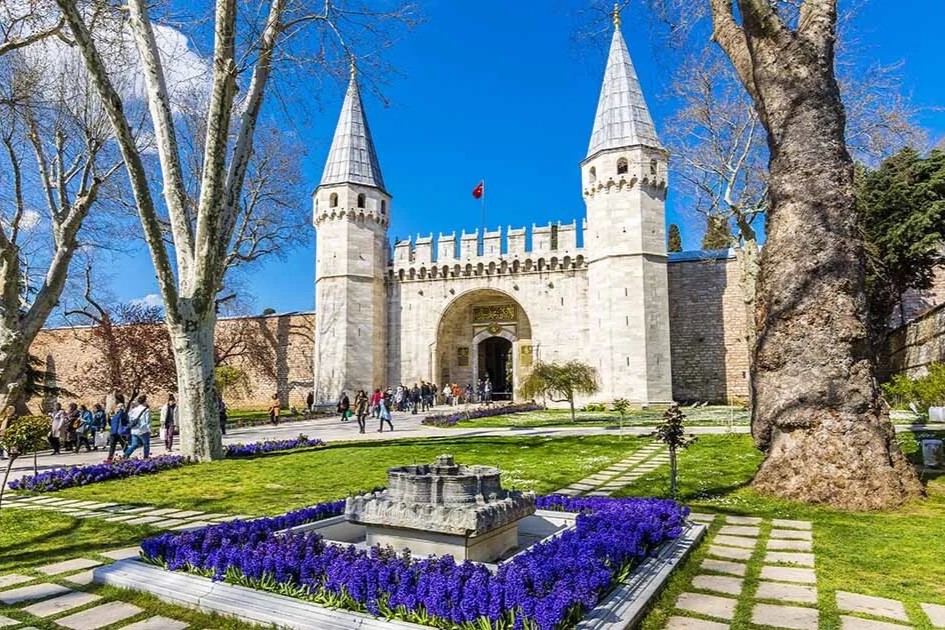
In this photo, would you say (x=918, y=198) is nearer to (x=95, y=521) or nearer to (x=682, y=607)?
(x=682, y=607)

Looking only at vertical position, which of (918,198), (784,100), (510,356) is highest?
(918,198)

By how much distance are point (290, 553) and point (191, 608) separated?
2.00 feet

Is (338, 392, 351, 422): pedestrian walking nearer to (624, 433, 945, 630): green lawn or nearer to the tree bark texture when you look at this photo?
(624, 433, 945, 630): green lawn

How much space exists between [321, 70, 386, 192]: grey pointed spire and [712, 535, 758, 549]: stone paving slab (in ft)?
80.8

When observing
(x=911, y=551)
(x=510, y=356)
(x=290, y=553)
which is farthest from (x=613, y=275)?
(x=290, y=553)

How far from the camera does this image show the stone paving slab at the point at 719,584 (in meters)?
3.58

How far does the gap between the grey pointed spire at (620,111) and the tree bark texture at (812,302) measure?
1783cm

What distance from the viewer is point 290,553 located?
3543mm

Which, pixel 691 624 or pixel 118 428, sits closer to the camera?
pixel 691 624

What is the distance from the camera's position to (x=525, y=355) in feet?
91.5

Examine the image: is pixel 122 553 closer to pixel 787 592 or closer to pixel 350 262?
pixel 787 592

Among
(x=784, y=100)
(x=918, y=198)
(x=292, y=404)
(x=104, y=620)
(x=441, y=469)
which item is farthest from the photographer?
(x=292, y=404)

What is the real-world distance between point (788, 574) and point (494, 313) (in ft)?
82.9

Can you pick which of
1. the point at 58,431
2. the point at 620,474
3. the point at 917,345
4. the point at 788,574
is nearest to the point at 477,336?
the point at 917,345
